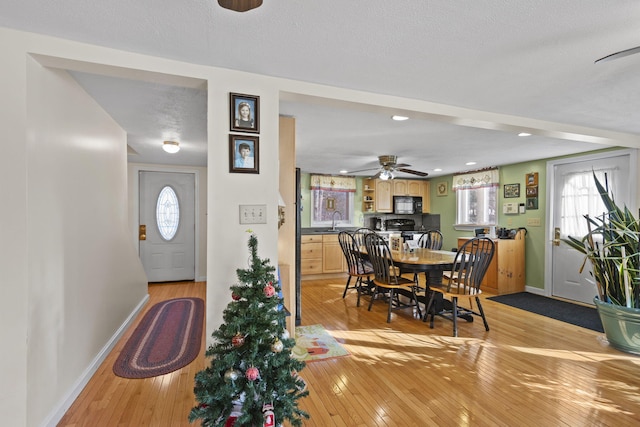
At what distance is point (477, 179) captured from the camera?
5.88 m

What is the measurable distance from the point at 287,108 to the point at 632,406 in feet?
10.5

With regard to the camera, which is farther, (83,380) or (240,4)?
(83,380)

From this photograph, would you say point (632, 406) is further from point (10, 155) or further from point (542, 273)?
point (10, 155)

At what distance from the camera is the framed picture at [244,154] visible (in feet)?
6.17

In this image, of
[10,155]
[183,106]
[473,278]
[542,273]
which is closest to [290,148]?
[183,106]

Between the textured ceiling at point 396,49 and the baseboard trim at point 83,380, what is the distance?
207 cm

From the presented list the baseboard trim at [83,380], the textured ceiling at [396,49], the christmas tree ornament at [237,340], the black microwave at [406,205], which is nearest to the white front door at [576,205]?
the textured ceiling at [396,49]

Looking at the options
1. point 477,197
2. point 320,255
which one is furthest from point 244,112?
point 477,197

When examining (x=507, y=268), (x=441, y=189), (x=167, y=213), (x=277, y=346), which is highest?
(x=441, y=189)

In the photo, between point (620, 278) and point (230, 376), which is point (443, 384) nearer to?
point (230, 376)

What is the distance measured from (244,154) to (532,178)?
4956 mm

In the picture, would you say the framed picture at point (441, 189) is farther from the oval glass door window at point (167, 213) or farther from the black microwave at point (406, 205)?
the oval glass door window at point (167, 213)

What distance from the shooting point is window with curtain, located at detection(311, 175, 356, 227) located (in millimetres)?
6482

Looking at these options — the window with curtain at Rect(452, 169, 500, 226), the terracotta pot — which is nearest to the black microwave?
the window with curtain at Rect(452, 169, 500, 226)
